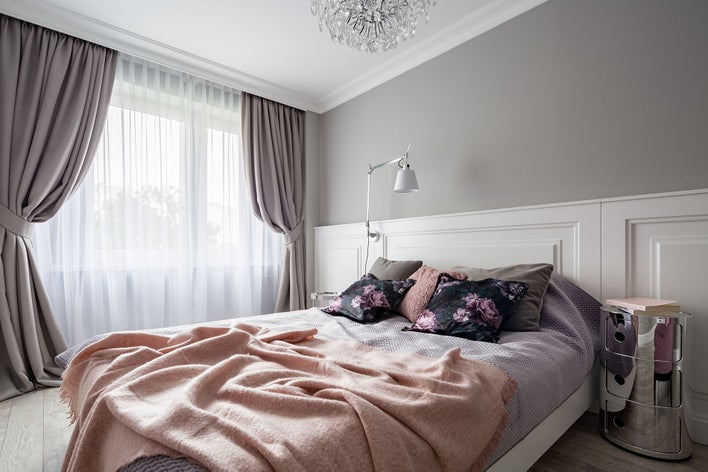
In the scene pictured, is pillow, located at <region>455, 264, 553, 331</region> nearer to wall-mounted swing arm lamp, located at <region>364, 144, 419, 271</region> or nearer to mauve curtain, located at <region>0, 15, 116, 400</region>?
wall-mounted swing arm lamp, located at <region>364, 144, 419, 271</region>

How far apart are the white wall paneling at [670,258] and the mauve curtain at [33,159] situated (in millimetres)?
3406

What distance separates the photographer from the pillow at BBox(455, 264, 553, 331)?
174 centimetres

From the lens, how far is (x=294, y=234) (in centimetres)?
376

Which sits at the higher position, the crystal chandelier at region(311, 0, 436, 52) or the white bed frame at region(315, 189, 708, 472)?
the crystal chandelier at region(311, 0, 436, 52)

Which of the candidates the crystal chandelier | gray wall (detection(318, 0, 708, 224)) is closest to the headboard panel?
gray wall (detection(318, 0, 708, 224))

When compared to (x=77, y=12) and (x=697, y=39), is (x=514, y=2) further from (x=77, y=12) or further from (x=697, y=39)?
(x=77, y=12)

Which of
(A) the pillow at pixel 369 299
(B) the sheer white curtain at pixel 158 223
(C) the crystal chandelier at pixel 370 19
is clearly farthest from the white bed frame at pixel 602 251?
(B) the sheer white curtain at pixel 158 223

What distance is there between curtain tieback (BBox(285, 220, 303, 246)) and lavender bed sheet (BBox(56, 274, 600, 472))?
60.9 inches

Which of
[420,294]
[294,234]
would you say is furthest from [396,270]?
[294,234]

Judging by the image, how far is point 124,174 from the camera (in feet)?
9.21

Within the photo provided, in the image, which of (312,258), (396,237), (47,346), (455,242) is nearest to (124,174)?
(47,346)

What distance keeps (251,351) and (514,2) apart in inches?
101

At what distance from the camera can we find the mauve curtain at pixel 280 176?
347 centimetres

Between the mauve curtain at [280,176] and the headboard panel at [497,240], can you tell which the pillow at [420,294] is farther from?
the mauve curtain at [280,176]
